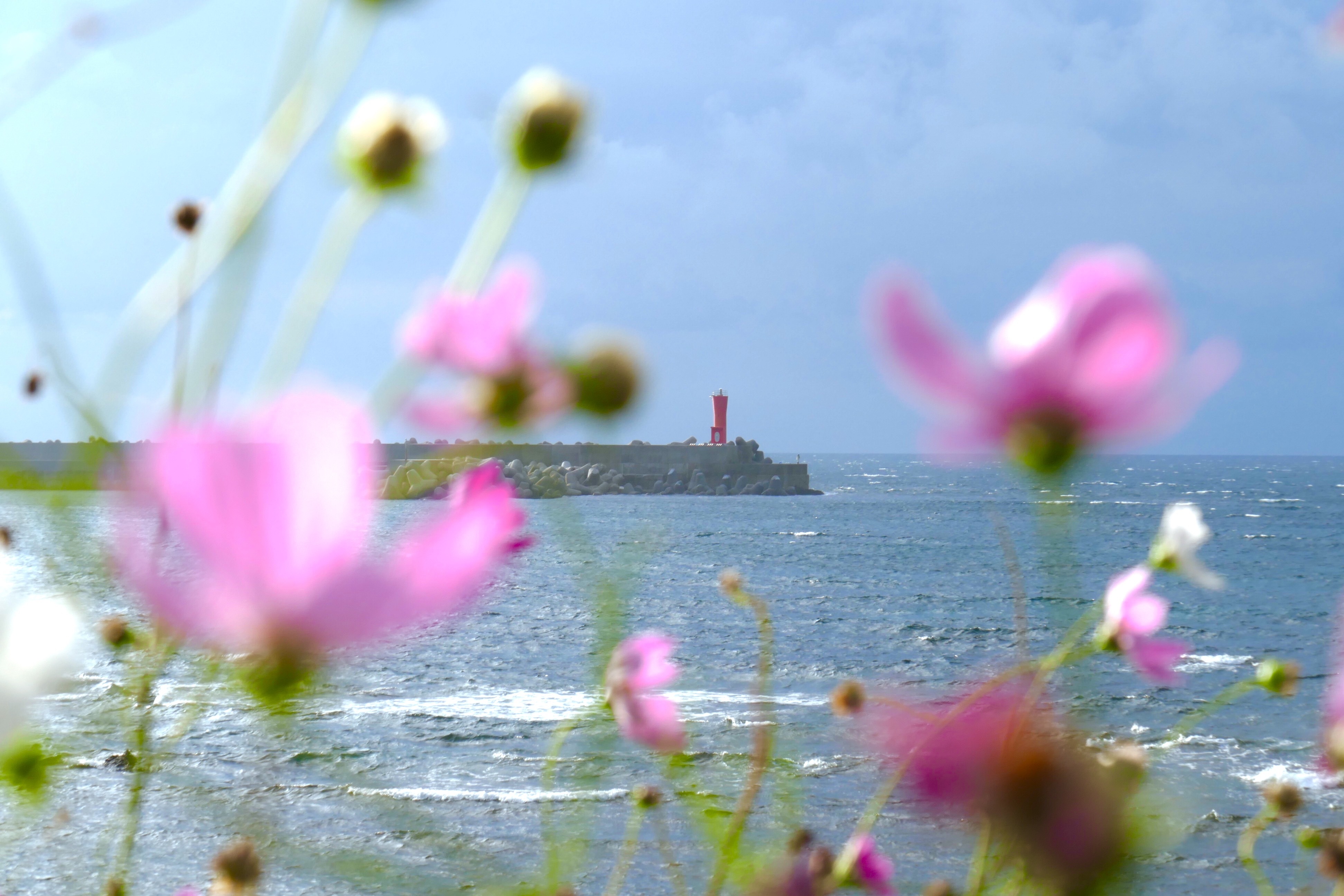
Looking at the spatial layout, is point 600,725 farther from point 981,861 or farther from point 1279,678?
point 1279,678

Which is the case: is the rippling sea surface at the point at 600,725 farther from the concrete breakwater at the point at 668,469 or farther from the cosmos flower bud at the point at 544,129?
the concrete breakwater at the point at 668,469

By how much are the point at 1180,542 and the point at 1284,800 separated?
231 millimetres

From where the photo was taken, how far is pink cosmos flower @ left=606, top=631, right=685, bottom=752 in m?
0.49

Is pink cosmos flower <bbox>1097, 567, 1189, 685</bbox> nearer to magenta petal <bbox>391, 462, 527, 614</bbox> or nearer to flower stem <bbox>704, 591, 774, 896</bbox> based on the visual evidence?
flower stem <bbox>704, 591, 774, 896</bbox>

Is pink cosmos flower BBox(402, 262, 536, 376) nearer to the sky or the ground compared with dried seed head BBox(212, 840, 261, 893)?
nearer to the sky

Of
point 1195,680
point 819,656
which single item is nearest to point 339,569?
point 1195,680

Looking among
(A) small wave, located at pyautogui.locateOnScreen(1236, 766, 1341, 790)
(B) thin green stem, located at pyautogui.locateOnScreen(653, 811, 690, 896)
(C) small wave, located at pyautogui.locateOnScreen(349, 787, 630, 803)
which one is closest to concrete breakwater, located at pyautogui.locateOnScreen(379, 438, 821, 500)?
(C) small wave, located at pyautogui.locateOnScreen(349, 787, 630, 803)

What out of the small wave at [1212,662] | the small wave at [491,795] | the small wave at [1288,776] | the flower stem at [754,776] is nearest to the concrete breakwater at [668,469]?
the small wave at [1212,662]

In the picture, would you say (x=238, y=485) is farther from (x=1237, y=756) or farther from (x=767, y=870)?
(x=1237, y=756)

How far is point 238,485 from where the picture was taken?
0.21 meters

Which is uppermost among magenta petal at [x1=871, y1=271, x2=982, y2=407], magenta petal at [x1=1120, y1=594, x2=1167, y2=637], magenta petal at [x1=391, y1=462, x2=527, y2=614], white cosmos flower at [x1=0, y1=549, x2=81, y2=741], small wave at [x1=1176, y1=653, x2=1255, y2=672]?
magenta petal at [x1=871, y1=271, x2=982, y2=407]

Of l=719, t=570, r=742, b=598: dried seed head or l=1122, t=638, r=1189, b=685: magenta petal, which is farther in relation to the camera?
l=719, t=570, r=742, b=598: dried seed head

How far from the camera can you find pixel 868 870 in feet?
1.71

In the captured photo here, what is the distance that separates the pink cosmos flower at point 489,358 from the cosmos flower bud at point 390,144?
0.06m
